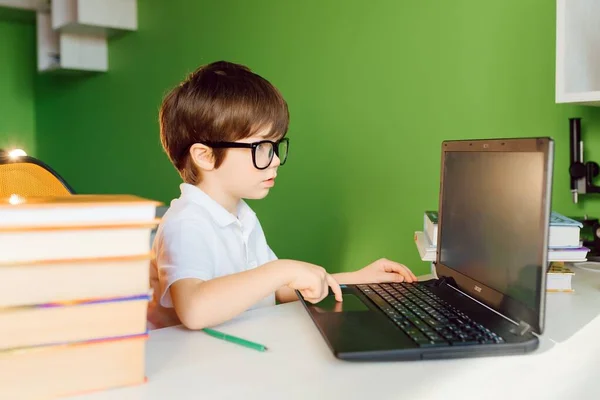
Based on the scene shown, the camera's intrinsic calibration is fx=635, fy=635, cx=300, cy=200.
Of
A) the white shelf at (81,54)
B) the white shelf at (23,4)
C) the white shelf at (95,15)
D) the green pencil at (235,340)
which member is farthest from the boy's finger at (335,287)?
the white shelf at (23,4)

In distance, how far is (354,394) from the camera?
2.12 feet

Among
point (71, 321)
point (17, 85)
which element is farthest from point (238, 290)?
point (17, 85)

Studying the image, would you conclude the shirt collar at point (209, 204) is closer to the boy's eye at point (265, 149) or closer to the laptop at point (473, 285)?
the boy's eye at point (265, 149)

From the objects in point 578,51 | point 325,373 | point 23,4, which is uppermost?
point 23,4

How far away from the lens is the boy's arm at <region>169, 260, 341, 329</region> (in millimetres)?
857

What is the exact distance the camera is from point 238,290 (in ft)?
2.85

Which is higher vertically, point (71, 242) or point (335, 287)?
point (71, 242)

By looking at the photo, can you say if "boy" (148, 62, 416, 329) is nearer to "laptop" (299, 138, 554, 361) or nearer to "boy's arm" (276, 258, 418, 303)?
"boy's arm" (276, 258, 418, 303)

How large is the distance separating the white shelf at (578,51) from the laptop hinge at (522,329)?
0.58m

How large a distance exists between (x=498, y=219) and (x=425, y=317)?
174 millimetres

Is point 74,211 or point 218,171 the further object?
point 218,171

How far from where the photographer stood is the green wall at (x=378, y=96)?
1.46 metres

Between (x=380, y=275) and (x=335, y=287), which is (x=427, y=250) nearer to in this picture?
(x=380, y=275)

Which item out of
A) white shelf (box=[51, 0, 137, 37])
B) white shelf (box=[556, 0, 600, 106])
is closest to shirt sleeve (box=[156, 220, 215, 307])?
white shelf (box=[556, 0, 600, 106])
